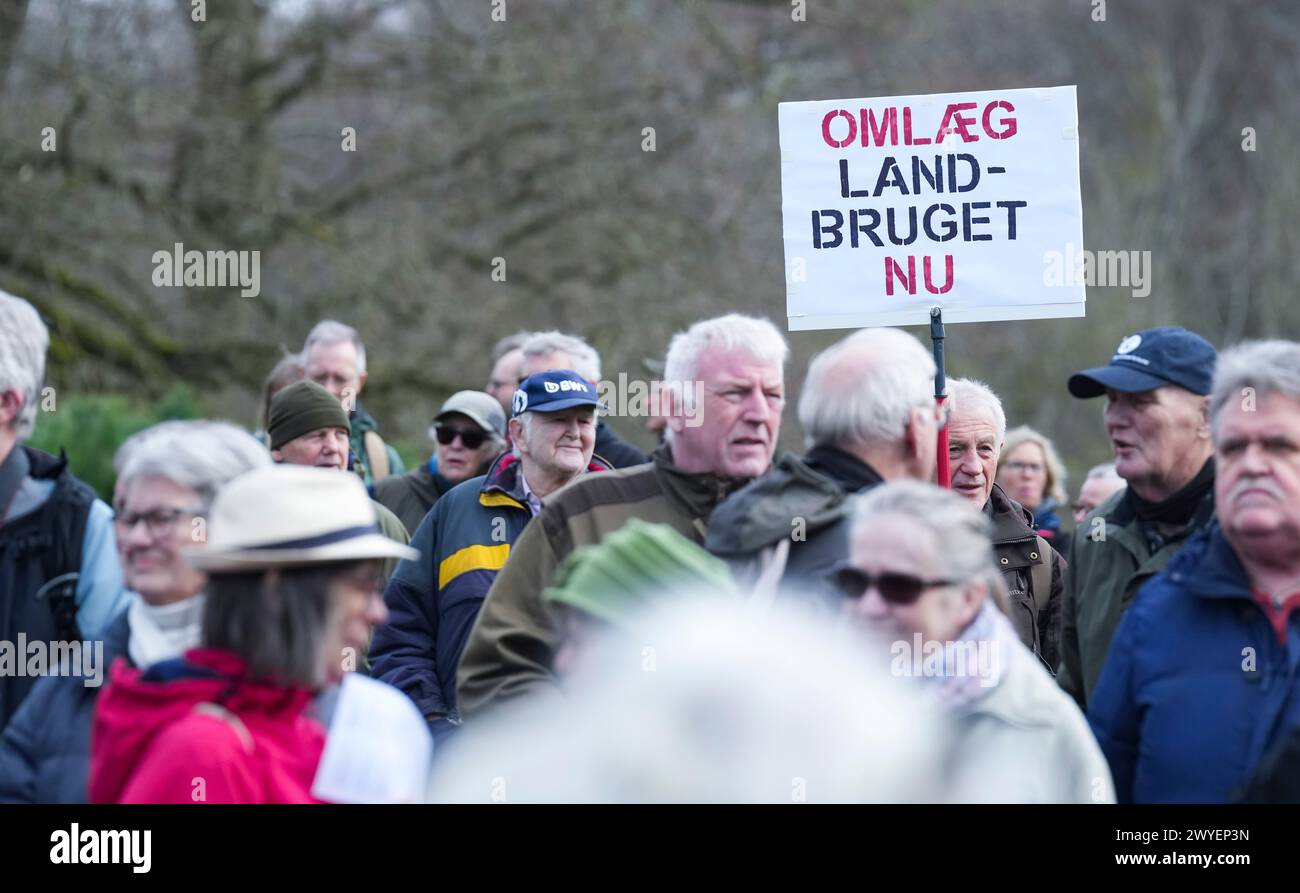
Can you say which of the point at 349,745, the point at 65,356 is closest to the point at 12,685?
the point at 349,745

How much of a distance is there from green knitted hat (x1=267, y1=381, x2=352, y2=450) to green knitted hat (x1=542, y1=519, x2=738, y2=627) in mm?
3096

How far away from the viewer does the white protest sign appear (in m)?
5.94

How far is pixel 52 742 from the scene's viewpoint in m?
3.98

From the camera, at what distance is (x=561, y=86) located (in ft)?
49.3

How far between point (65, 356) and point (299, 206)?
7.19 ft

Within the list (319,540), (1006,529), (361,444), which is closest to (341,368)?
(361,444)

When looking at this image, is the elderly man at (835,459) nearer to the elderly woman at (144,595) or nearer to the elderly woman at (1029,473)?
the elderly woman at (144,595)

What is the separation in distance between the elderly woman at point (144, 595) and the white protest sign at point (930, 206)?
7.49ft

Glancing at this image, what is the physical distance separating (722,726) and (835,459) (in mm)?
1169

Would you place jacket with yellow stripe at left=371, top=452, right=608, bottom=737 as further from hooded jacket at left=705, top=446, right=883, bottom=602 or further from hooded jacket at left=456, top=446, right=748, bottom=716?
hooded jacket at left=705, top=446, right=883, bottom=602

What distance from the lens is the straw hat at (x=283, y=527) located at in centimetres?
362

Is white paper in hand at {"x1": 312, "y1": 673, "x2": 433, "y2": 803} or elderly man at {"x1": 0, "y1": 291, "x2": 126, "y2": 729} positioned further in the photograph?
elderly man at {"x1": 0, "y1": 291, "x2": 126, "y2": 729}

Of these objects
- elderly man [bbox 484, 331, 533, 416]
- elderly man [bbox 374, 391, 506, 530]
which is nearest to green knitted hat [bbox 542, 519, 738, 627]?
elderly man [bbox 374, 391, 506, 530]

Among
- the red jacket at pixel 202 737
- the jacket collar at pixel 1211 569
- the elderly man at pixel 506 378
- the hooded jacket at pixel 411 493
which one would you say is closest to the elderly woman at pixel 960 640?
the jacket collar at pixel 1211 569
